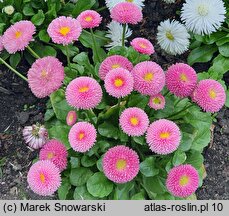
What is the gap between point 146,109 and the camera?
3.38 meters

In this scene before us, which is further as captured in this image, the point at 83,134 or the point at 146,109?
the point at 146,109

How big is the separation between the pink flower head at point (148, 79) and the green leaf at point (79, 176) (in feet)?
2.14

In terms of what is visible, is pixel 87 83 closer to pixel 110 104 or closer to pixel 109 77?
pixel 109 77

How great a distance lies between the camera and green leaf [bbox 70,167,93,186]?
331 cm

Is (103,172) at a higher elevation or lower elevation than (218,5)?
lower

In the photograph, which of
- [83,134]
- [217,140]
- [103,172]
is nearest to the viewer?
[83,134]

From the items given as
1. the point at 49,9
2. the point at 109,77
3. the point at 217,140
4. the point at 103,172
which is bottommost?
the point at 217,140

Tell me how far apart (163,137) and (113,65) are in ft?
1.81

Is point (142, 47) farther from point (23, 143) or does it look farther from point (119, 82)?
point (23, 143)

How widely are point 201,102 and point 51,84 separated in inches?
33.5

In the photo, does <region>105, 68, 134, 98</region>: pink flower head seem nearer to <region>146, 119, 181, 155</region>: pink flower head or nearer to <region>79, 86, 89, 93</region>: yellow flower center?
<region>79, 86, 89, 93</region>: yellow flower center

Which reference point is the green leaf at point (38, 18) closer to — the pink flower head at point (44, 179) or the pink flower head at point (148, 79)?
the pink flower head at point (148, 79)

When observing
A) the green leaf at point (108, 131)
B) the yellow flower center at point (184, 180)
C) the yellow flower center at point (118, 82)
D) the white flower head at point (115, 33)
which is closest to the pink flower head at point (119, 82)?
the yellow flower center at point (118, 82)

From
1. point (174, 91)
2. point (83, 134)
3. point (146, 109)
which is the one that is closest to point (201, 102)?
point (174, 91)
